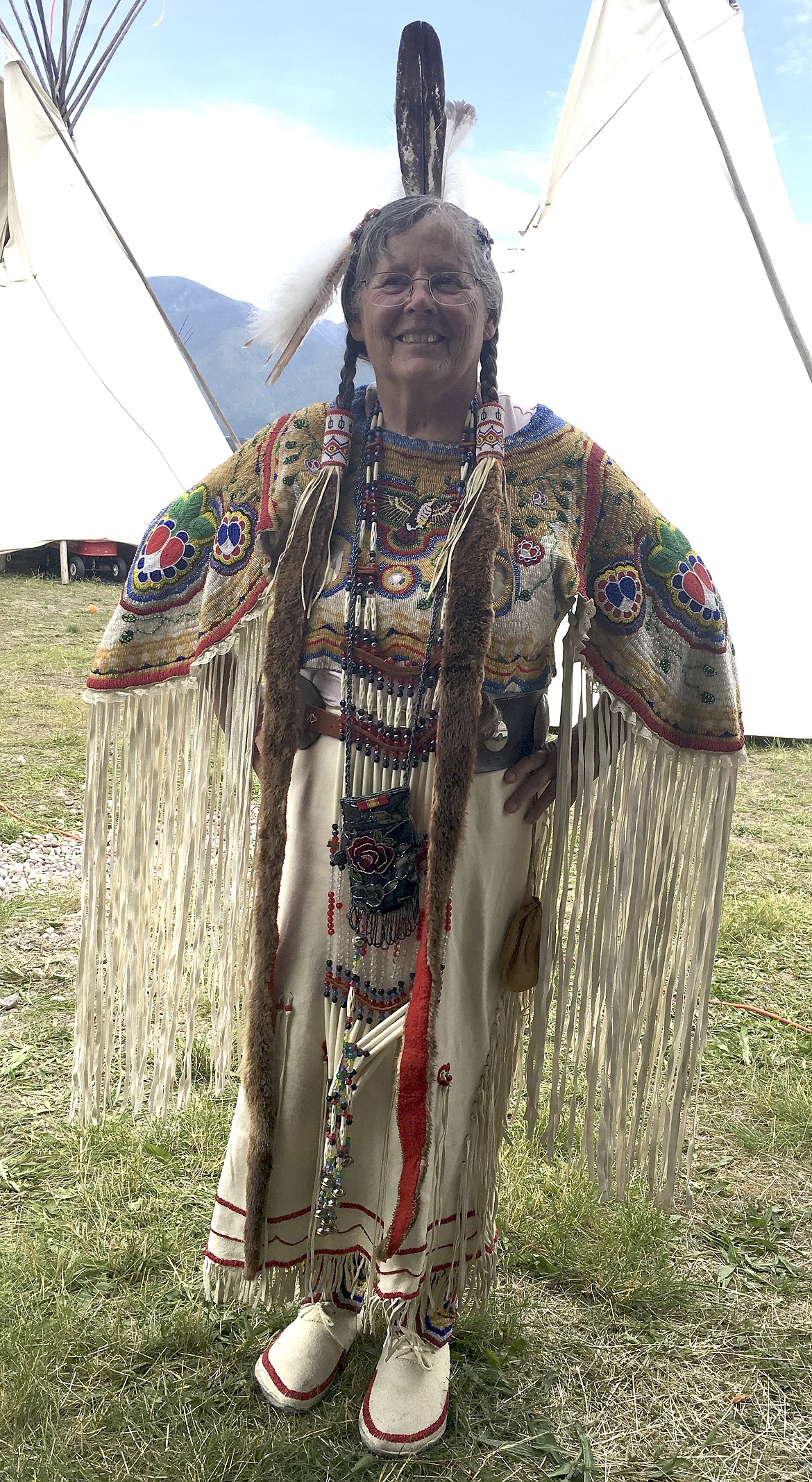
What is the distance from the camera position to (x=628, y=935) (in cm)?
158

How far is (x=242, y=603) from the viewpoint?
4.60ft

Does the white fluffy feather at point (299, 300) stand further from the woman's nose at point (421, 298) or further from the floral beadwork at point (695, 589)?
the floral beadwork at point (695, 589)

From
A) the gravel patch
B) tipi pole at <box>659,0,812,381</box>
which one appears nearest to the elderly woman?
the gravel patch

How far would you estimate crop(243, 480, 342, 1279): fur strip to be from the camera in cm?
131

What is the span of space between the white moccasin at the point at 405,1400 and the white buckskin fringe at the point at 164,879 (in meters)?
0.48

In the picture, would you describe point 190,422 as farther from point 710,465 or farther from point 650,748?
point 650,748

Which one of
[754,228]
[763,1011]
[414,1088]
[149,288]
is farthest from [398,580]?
[149,288]

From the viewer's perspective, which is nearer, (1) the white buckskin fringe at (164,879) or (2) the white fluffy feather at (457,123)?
(2) the white fluffy feather at (457,123)

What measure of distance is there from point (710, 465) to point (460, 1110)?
13.4 feet

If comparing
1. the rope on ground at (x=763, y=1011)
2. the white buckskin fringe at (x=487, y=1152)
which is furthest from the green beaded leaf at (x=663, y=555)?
the rope on ground at (x=763, y=1011)

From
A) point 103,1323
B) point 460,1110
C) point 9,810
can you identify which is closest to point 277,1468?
point 103,1323

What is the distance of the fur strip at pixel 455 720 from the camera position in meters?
1.25

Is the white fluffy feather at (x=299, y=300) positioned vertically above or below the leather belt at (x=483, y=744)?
above

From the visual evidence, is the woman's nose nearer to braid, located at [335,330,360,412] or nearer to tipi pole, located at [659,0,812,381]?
braid, located at [335,330,360,412]
